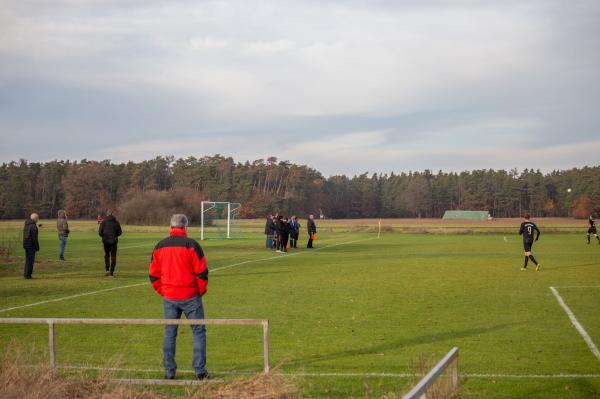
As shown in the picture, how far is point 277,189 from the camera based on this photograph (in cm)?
14662

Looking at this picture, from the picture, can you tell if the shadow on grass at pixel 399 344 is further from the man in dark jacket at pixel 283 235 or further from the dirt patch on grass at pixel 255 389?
the man in dark jacket at pixel 283 235

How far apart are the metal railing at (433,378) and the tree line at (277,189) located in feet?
290

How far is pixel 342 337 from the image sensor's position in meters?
11.4

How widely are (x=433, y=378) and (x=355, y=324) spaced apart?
733 cm

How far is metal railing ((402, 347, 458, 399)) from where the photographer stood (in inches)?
185

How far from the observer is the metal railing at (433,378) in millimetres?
4690

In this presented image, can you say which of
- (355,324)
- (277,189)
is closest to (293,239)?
(355,324)

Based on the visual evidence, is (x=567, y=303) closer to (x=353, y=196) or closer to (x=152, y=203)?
(x=152, y=203)

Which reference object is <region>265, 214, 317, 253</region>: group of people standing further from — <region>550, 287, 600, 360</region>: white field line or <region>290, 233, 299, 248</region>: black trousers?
<region>550, 287, 600, 360</region>: white field line

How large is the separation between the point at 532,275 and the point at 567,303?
7242 millimetres

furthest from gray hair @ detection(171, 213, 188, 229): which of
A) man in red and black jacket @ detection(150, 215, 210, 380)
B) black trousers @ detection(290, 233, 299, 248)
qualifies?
black trousers @ detection(290, 233, 299, 248)

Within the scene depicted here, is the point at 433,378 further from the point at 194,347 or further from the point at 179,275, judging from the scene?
the point at 179,275

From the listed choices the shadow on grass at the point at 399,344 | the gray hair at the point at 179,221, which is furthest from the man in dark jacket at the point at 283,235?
the gray hair at the point at 179,221

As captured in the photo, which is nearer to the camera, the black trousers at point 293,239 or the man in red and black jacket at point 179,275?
the man in red and black jacket at point 179,275
